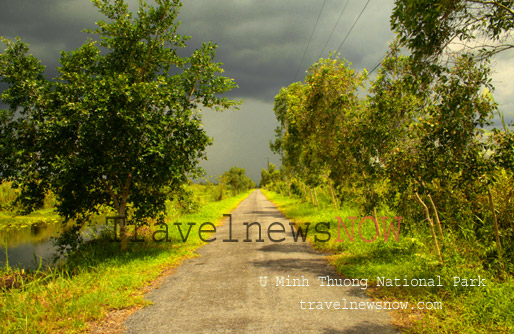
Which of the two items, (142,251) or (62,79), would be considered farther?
(142,251)

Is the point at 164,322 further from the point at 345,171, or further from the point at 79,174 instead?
the point at 345,171

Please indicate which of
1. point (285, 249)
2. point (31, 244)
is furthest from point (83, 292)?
point (31, 244)

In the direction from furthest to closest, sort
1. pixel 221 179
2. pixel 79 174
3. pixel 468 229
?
1. pixel 221 179
2. pixel 79 174
3. pixel 468 229

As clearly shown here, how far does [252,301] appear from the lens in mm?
5543

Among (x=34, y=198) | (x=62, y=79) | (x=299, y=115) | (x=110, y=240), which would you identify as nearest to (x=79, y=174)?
(x=34, y=198)

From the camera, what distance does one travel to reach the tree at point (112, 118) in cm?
800

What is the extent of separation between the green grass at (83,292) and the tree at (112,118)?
1623mm

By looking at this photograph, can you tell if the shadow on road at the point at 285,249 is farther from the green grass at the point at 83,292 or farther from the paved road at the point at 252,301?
the green grass at the point at 83,292

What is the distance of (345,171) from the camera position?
9945 millimetres

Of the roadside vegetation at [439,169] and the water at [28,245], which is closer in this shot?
the roadside vegetation at [439,169]

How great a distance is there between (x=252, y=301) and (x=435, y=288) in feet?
10.4

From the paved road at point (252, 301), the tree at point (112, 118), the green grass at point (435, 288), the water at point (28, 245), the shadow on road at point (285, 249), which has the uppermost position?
the tree at point (112, 118)

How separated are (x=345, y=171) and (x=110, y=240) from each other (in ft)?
27.8

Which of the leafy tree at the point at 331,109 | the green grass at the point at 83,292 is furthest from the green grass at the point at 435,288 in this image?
the green grass at the point at 83,292
